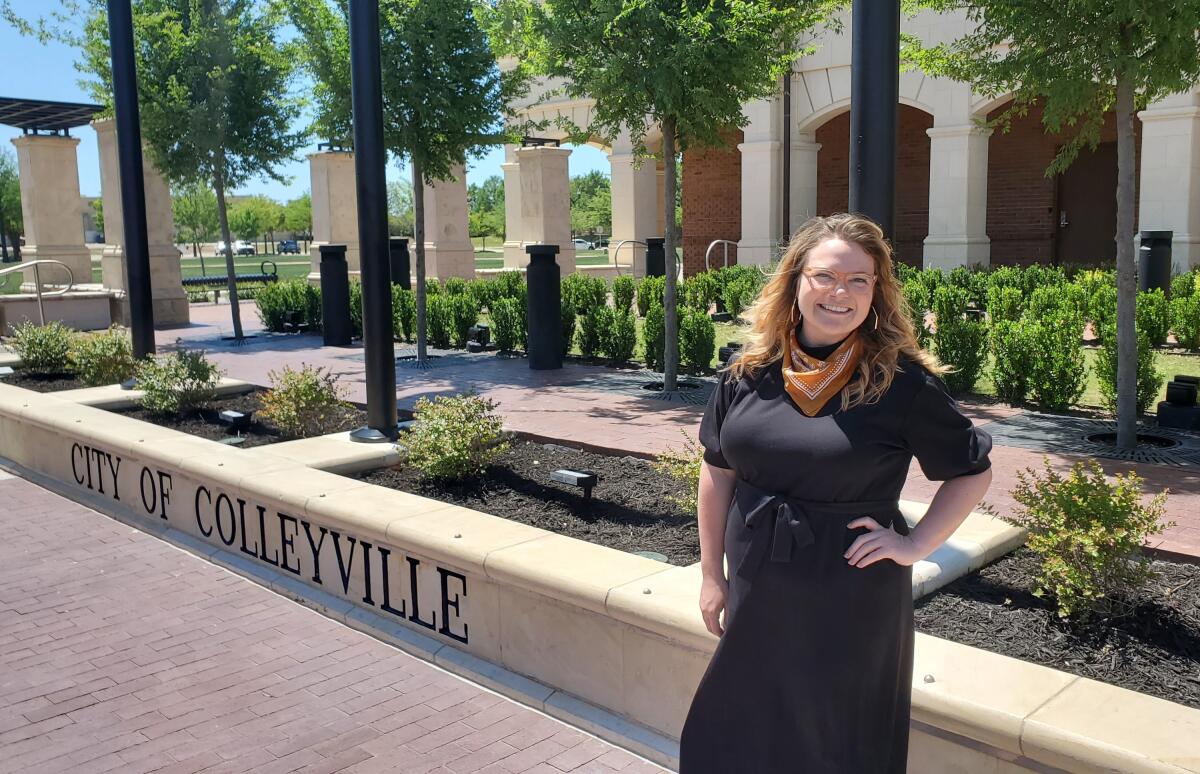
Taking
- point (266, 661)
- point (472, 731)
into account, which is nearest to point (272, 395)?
point (266, 661)

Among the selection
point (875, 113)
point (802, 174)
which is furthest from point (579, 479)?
point (802, 174)

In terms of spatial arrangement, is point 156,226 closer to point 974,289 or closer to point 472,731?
point 974,289

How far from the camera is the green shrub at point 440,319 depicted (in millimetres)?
15832

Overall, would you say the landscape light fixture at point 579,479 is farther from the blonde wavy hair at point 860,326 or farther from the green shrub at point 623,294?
the green shrub at point 623,294

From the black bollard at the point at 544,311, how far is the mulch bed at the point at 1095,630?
9.13 meters

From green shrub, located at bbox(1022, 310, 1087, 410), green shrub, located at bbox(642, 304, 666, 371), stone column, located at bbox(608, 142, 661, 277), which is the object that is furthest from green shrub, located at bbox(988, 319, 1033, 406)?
stone column, located at bbox(608, 142, 661, 277)

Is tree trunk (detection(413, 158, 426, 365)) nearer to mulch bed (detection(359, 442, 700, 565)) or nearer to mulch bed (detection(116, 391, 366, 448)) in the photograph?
mulch bed (detection(116, 391, 366, 448))

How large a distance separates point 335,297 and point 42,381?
5812 mm

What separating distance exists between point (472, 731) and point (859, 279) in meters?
2.41

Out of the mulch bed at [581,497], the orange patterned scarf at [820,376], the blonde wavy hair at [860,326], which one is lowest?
the mulch bed at [581,497]

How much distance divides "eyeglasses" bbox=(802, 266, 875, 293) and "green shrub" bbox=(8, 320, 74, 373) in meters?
10.5

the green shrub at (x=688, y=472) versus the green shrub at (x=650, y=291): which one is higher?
the green shrub at (x=650, y=291)

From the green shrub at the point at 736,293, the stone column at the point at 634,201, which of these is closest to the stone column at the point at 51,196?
the stone column at the point at 634,201

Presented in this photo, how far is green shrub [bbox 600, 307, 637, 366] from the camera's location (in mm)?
13180
